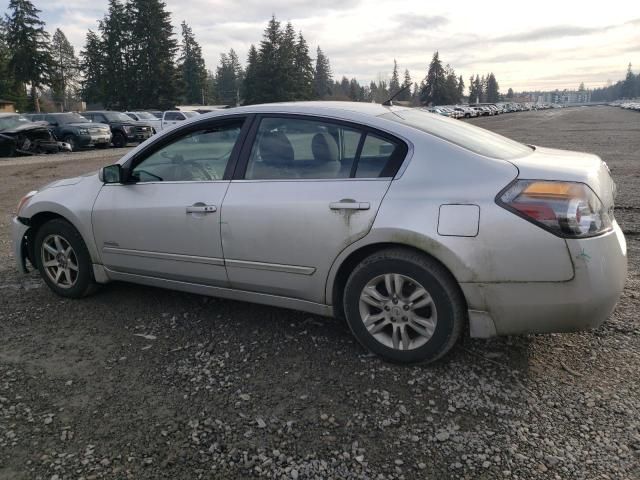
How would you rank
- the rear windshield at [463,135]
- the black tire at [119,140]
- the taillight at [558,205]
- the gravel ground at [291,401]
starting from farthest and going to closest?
the black tire at [119,140] < the rear windshield at [463,135] < the taillight at [558,205] < the gravel ground at [291,401]

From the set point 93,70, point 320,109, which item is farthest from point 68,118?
point 93,70

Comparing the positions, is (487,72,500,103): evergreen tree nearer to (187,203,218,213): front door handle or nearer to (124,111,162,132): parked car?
(124,111,162,132): parked car

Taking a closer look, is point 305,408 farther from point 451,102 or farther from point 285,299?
point 451,102

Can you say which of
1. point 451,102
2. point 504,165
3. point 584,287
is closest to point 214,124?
point 504,165

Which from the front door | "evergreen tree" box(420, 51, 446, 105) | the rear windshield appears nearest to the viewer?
the rear windshield

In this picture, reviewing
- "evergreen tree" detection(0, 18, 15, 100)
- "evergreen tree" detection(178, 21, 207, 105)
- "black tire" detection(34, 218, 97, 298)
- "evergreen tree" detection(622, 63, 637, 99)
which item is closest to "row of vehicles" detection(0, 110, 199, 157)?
"black tire" detection(34, 218, 97, 298)

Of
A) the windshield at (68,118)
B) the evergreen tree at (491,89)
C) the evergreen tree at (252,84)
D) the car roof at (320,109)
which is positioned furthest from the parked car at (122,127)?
the evergreen tree at (491,89)

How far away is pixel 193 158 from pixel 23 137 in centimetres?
1826

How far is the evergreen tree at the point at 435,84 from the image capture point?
11194cm

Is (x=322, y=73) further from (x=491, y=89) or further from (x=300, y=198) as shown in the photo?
(x=300, y=198)

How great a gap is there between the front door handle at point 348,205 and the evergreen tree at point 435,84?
115507 millimetres

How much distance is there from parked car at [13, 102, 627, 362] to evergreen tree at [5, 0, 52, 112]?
6223 centimetres

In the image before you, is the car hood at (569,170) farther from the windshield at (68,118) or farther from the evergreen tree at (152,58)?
the evergreen tree at (152,58)

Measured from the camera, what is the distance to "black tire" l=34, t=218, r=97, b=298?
4184 millimetres
